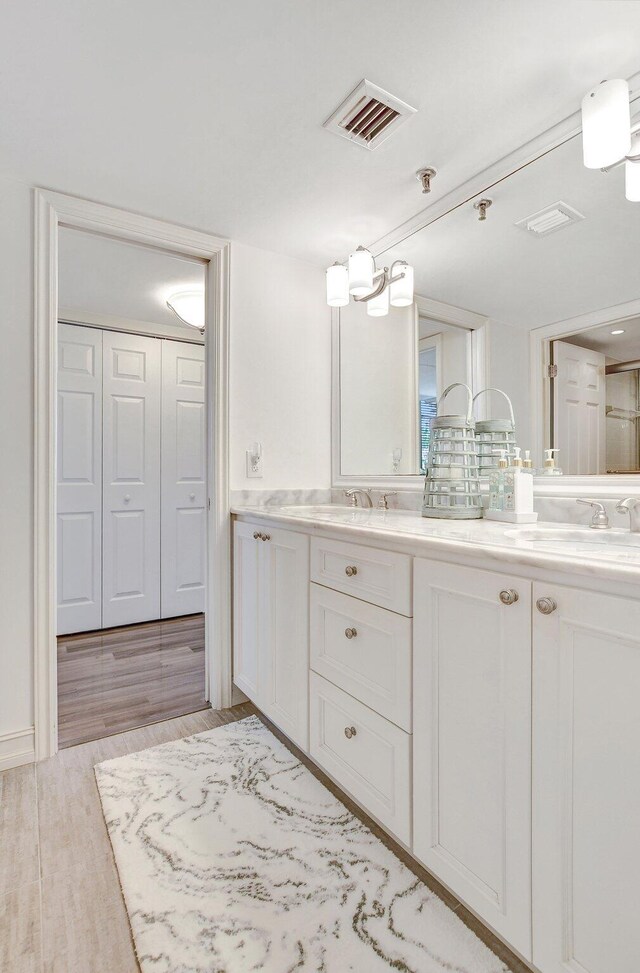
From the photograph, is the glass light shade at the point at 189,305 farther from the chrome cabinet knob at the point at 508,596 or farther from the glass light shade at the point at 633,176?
the chrome cabinet knob at the point at 508,596

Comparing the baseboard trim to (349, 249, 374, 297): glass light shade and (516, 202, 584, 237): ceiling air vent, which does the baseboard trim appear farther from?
(516, 202, 584, 237): ceiling air vent

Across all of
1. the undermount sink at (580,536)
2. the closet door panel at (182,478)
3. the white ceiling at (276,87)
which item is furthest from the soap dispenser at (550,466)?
the closet door panel at (182,478)

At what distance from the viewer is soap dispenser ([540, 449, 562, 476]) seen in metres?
1.59

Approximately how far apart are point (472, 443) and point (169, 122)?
1.40 meters

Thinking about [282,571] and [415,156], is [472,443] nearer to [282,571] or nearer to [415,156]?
[282,571]

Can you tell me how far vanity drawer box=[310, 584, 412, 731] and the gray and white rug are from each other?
1.35 ft

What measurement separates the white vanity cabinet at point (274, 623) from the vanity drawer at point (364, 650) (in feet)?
0.33

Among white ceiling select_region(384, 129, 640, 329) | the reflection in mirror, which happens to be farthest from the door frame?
the reflection in mirror

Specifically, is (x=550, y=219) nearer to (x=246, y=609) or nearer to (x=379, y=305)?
(x=379, y=305)

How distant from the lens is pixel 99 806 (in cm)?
159

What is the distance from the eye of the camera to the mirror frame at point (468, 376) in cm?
185

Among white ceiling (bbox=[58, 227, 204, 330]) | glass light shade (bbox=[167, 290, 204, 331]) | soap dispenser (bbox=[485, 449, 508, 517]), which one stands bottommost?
soap dispenser (bbox=[485, 449, 508, 517])

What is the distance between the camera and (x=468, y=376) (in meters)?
1.90

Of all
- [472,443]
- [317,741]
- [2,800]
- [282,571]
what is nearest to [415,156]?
[472,443]
